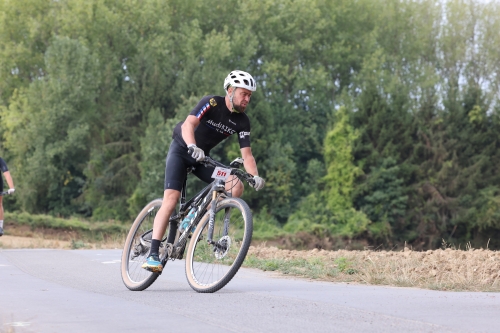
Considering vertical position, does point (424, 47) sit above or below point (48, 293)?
above

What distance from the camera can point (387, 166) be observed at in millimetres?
61562

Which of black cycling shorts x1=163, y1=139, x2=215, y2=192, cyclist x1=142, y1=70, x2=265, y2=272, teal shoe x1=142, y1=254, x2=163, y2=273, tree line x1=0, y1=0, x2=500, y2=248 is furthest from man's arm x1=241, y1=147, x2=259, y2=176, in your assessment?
tree line x1=0, y1=0, x2=500, y2=248

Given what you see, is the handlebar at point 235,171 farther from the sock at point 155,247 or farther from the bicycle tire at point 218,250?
the sock at point 155,247

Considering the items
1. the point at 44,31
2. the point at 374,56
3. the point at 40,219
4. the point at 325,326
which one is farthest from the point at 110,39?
the point at 325,326

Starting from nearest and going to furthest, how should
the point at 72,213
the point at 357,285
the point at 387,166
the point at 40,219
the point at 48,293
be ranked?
the point at 48,293
the point at 357,285
the point at 40,219
the point at 387,166
the point at 72,213

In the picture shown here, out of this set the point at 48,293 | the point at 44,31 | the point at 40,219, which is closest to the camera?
the point at 48,293

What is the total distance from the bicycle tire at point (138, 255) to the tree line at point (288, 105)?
45.3 metres

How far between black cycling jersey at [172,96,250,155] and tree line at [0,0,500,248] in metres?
46.1

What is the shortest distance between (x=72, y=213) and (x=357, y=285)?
5822 cm

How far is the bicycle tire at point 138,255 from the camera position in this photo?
966cm

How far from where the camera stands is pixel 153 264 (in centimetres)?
930

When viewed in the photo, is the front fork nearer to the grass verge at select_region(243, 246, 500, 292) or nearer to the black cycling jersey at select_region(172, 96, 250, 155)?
the black cycling jersey at select_region(172, 96, 250, 155)

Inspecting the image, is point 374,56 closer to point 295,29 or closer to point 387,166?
Result: point 295,29

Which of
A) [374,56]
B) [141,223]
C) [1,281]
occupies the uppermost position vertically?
[374,56]
